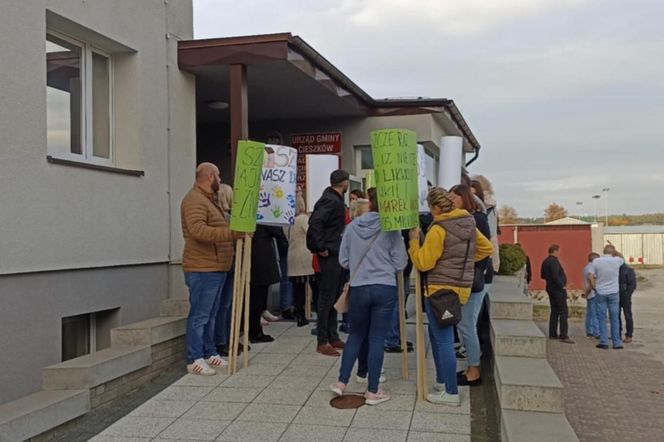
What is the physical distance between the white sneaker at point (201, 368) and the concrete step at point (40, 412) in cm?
119

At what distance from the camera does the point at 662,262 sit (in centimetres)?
4975

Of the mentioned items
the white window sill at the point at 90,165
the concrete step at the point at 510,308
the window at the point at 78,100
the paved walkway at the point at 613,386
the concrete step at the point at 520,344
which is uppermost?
the window at the point at 78,100

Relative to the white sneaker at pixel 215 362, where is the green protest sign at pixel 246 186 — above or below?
above

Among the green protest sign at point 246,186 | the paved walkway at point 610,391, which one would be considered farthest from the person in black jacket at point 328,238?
the paved walkway at point 610,391

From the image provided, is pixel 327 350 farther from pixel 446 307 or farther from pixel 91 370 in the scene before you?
pixel 91 370

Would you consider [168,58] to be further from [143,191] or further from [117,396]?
[117,396]

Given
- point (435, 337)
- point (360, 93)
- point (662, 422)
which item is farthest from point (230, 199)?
point (662, 422)

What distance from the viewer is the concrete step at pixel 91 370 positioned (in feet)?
17.2

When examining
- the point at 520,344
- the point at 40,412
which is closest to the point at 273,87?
the point at 520,344

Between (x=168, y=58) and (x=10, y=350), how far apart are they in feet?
13.9

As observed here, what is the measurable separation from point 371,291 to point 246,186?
5.75 ft

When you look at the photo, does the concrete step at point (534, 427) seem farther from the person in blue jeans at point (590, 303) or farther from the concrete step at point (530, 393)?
the person in blue jeans at point (590, 303)

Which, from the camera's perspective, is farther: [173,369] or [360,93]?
[360,93]

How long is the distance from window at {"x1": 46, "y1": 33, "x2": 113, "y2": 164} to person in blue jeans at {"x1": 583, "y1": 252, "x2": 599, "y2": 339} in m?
11.3
